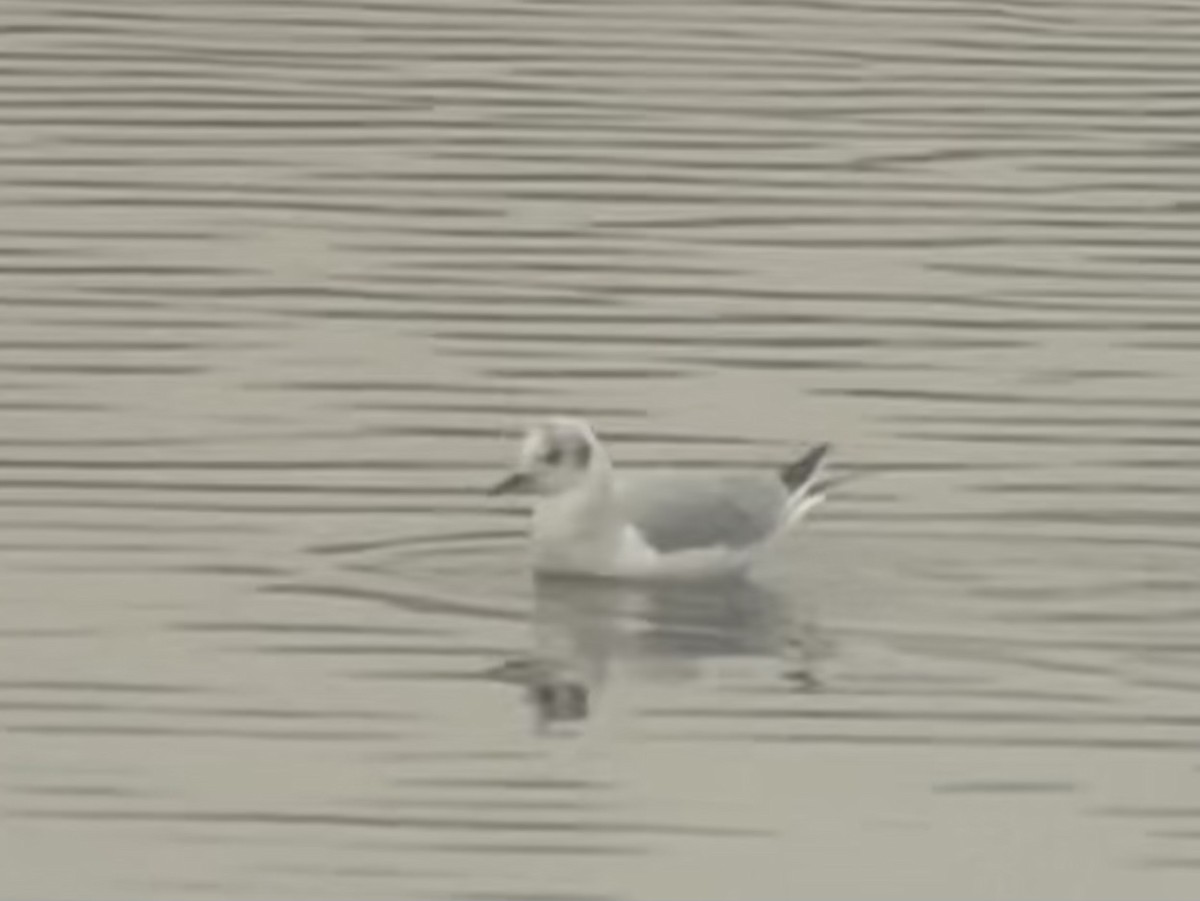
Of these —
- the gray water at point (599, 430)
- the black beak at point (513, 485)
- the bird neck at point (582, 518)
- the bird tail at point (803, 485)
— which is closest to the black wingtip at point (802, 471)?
the bird tail at point (803, 485)

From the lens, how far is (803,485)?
16.9 metres

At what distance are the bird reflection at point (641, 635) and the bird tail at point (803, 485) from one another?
224 mm

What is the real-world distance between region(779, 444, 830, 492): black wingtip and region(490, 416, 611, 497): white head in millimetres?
448

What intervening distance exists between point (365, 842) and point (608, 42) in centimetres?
1067

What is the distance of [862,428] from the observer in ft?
59.6

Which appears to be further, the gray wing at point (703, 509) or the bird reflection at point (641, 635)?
the gray wing at point (703, 509)

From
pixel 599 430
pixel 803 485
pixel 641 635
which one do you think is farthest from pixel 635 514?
pixel 599 430

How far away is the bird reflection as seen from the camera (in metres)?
15.5

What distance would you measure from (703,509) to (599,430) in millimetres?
1412

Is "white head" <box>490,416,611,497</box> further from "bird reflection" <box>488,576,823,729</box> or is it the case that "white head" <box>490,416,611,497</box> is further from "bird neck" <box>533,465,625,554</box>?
"bird reflection" <box>488,576,823,729</box>

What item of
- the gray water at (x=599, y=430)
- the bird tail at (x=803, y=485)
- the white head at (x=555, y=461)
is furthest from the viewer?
the bird tail at (x=803, y=485)

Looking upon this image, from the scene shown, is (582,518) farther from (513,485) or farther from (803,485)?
(803,485)

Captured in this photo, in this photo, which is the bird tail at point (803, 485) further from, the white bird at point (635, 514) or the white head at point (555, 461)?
the white head at point (555, 461)

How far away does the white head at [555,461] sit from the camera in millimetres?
16750
